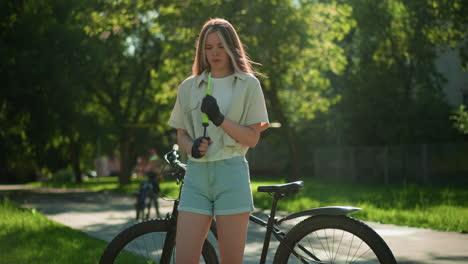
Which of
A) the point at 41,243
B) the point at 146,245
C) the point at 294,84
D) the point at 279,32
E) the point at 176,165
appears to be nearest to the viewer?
the point at 146,245

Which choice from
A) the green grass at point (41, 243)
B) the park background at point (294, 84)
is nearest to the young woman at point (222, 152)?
the green grass at point (41, 243)

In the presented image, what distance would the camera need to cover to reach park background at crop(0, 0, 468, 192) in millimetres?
18859

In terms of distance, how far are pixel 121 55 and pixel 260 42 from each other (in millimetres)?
14290

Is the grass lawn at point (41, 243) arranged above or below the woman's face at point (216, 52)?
below

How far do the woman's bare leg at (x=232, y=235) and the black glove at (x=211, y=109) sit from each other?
511mm

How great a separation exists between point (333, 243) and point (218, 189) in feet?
2.27

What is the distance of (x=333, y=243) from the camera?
3605 millimetres

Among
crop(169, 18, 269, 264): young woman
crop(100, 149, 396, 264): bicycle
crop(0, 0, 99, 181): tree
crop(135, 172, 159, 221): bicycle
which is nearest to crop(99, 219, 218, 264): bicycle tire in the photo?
crop(100, 149, 396, 264): bicycle

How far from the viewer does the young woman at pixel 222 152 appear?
11.2ft

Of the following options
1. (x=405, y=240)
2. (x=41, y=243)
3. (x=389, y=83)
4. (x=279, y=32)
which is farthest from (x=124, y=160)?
(x=405, y=240)

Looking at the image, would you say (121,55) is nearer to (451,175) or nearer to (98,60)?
(98,60)

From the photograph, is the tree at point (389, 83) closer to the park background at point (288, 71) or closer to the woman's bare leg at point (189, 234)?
the park background at point (288, 71)

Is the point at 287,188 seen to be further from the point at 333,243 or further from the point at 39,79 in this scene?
the point at 39,79

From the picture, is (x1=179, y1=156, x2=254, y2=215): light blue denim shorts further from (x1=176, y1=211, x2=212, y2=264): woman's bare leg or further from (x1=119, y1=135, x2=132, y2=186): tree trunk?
(x1=119, y1=135, x2=132, y2=186): tree trunk
